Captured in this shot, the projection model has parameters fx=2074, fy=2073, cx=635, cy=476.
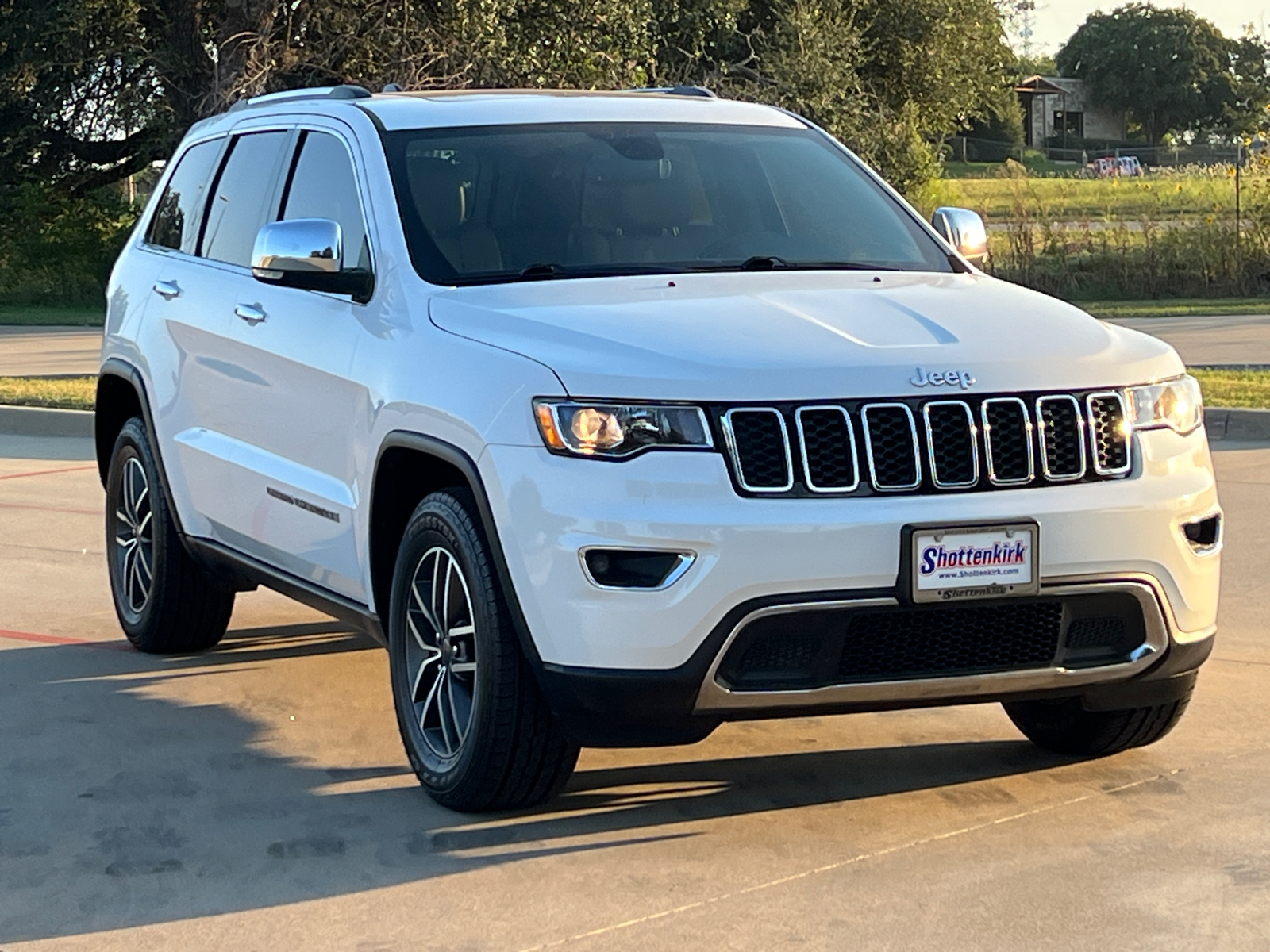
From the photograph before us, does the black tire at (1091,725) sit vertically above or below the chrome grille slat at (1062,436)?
below

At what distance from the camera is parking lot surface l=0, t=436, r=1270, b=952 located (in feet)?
14.4

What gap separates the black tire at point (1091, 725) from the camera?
5.52 m

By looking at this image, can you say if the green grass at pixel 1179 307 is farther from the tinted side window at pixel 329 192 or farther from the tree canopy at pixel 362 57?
the tinted side window at pixel 329 192

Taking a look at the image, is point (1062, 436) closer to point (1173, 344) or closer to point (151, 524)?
point (151, 524)

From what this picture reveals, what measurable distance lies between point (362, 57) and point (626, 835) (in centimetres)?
2376

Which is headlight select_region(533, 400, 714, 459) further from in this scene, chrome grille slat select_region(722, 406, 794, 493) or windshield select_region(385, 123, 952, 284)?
windshield select_region(385, 123, 952, 284)

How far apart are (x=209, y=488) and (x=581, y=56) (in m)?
22.9

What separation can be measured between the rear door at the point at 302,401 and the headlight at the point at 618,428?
95 cm

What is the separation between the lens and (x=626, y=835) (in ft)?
16.6

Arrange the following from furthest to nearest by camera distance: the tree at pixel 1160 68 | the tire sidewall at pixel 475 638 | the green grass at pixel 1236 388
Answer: the tree at pixel 1160 68 < the green grass at pixel 1236 388 < the tire sidewall at pixel 475 638

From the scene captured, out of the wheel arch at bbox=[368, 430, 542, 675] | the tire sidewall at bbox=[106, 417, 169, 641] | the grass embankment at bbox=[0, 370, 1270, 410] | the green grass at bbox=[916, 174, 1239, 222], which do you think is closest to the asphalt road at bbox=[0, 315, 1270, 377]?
the grass embankment at bbox=[0, 370, 1270, 410]

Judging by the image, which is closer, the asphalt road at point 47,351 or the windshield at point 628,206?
the windshield at point 628,206

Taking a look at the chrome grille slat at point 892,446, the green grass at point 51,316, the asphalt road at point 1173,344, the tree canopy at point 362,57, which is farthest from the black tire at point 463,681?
the tree canopy at point 362,57

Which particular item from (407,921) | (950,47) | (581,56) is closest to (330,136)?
A: (407,921)
